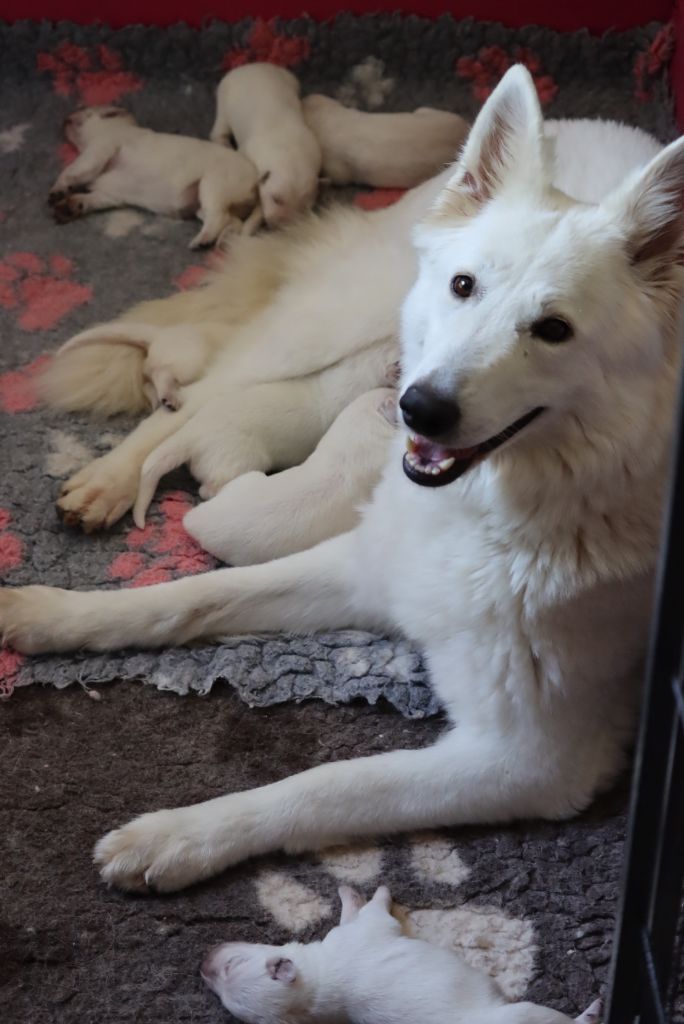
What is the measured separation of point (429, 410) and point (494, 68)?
2240mm

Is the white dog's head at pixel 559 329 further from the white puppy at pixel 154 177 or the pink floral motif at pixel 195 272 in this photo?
the white puppy at pixel 154 177

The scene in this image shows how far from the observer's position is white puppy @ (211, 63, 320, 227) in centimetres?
299

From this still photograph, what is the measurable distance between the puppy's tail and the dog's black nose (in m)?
1.21

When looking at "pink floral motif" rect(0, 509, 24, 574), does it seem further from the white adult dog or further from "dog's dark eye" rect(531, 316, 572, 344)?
"dog's dark eye" rect(531, 316, 572, 344)

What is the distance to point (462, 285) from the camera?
1581 millimetres

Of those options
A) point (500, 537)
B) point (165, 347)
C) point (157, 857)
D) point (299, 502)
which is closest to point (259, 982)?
point (157, 857)

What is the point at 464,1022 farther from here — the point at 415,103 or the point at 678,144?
the point at 415,103

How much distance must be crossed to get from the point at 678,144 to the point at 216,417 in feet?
3.76

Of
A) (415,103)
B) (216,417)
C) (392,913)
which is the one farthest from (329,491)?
(415,103)

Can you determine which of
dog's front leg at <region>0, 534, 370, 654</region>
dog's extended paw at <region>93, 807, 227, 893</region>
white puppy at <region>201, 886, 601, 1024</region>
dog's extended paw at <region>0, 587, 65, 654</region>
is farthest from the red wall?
white puppy at <region>201, 886, 601, 1024</region>

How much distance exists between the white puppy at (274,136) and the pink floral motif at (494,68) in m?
0.53

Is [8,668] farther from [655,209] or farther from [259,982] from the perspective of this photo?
[655,209]

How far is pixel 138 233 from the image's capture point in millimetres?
3137

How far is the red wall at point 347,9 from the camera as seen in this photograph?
10.9 feet
